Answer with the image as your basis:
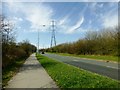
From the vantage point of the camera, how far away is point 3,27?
2638cm

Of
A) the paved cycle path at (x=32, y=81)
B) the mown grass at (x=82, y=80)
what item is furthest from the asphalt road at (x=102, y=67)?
the paved cycle path at (x=32, y=81)

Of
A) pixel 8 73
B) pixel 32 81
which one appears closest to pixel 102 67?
pixel 8 73

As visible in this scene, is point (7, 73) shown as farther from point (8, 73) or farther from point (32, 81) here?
point (32, 81)

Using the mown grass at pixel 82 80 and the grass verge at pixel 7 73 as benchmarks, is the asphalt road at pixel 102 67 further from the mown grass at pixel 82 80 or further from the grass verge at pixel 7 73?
the grass verge at pixel 7 73

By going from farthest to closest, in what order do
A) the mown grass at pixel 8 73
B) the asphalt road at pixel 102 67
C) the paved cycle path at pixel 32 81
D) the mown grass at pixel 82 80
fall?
the asphalt road at pixel 102 67 → the mown grass at pixel 8 73 → the paved cycle path at pixel 32 81 → the mown grass at pixel 82 80

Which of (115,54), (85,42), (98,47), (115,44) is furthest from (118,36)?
(85,42)

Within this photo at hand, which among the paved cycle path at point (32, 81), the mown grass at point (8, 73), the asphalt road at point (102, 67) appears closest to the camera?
the paved cycle path at point (32, 81)

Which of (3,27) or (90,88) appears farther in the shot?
(3,27)

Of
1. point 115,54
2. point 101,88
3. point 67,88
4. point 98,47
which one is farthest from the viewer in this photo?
point 98,47

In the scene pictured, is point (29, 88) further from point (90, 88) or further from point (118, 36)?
point (118, 36)


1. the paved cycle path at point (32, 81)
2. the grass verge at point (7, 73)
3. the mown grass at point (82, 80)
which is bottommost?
the grass verge at point (7, 73)

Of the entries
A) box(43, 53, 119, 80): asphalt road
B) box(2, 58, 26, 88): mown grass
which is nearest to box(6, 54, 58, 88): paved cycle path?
box(2, 58, 26, 88): mown grass

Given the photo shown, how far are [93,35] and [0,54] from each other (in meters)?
54.3

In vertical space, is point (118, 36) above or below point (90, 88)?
above
